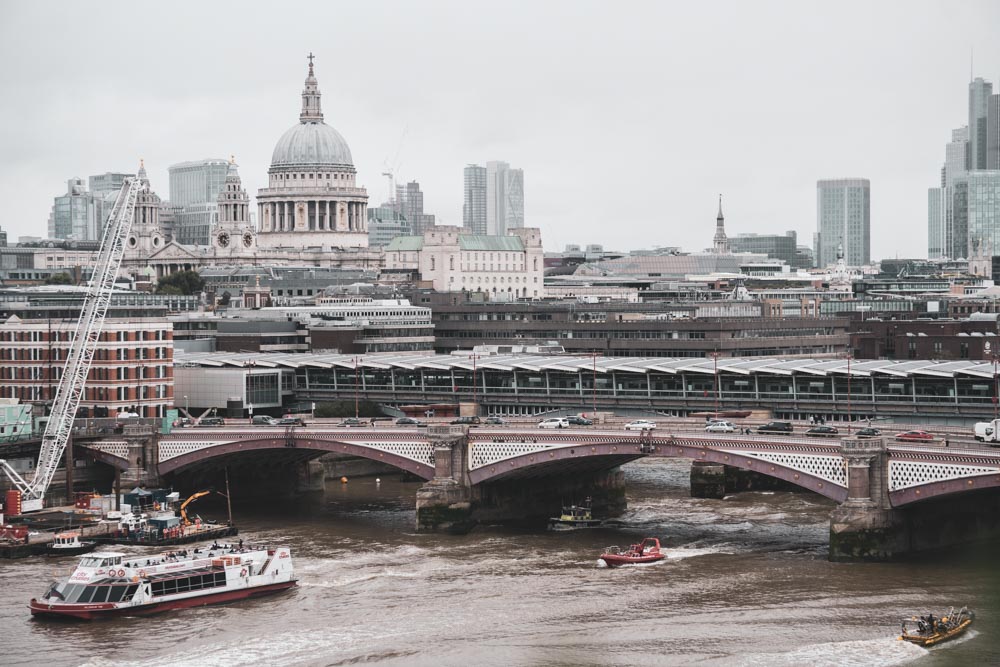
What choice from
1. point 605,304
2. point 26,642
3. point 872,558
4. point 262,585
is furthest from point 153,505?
point 605,304

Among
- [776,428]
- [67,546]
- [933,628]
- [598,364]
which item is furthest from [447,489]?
[598,364]

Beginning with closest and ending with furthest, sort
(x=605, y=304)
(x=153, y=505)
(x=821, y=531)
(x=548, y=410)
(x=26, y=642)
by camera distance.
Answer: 1. (x=26, y=642)
2. (x=821, y=531)
3. (x=153, y=505)
4. (x=548, y=410)
5. (x=605, y=304)

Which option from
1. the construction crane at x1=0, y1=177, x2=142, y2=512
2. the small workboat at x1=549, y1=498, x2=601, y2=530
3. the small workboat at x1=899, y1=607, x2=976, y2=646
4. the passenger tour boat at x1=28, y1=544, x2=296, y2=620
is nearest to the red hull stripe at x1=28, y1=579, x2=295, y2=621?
the passenger tour boat at x1=28, y1=544, x2=296, y2=620

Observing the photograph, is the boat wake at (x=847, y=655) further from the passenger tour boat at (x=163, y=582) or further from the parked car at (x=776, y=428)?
the parked car at (x=776, y=428)

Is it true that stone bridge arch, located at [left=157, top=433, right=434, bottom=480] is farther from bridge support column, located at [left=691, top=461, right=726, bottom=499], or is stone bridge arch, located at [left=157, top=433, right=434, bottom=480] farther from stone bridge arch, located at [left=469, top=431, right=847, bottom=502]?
bridge support column, located at [left=691, top=461, right=726, bottom=499]

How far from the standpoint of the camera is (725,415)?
105562 mm

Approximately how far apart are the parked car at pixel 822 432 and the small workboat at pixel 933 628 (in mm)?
16712

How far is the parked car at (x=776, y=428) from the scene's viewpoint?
8600 centimetres

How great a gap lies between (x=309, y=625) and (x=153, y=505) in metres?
25.9

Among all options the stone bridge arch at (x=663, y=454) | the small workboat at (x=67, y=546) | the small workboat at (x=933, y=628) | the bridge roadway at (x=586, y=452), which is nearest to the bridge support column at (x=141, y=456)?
the bridge roadway at (x=586, y=452)

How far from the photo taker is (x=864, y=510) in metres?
76.5

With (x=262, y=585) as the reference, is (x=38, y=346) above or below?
above

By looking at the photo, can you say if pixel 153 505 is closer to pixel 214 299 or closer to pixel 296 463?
pixel 296 463

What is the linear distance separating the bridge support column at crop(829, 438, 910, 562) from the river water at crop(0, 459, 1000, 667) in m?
1.05
